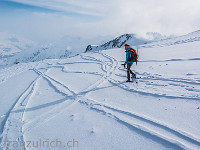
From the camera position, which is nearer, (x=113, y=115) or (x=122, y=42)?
(x=113, y=115)

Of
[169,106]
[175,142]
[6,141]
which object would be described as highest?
[169,106]

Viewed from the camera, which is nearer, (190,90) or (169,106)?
(169,106)

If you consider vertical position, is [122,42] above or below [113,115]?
above

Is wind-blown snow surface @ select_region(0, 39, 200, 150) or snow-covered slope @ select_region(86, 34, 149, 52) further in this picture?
snow-covered slope @ select_region(86, 34, 149, 52)

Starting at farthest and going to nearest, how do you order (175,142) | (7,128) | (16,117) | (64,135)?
(16,117) < (7,128) < (64,135) < (175,142)

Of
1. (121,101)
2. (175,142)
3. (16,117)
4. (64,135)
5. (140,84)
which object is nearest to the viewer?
(175,142)

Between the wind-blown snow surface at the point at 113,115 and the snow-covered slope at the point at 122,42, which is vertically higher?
the snow-covered slope at the point at 122,42

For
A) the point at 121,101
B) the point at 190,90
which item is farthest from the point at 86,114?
the point at 190,90

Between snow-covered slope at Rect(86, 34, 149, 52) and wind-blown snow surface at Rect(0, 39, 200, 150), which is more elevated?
snow-covered slope at Rect(86, 34, 149, 52)

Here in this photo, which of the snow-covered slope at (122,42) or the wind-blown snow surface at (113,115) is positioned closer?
the wind-blown snow surface at (113,115)

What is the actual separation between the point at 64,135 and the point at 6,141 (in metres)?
1.89

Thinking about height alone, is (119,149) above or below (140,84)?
below

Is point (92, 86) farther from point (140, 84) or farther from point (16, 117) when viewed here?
point (16, 117)

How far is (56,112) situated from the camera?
Result: 627 centimetres
